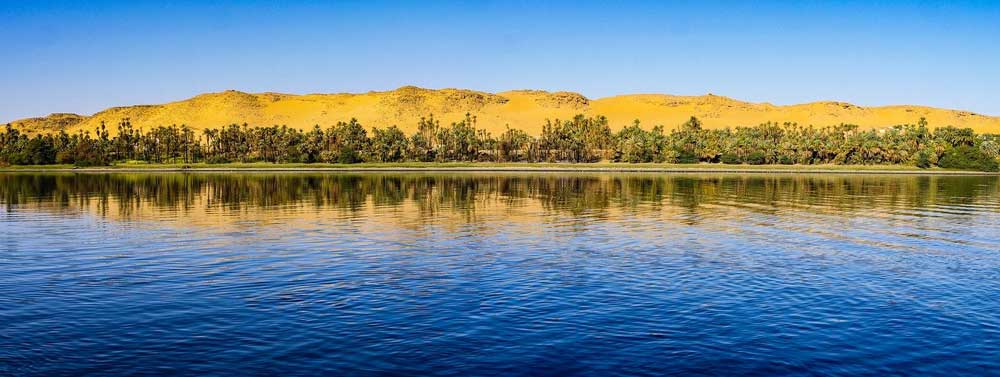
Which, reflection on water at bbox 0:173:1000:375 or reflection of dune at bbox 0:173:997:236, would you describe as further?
reflection of dune at bbox 0:173:997:236

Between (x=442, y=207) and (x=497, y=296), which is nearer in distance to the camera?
(x=497, y=296)

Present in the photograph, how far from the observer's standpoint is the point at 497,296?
89.4ft

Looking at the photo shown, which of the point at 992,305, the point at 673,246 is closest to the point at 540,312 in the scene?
the point at 992,305

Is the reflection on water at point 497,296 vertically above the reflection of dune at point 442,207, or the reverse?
the reflection of dune at point 442,207

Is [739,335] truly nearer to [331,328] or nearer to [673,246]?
[331,328]

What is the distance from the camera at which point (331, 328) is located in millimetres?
22516

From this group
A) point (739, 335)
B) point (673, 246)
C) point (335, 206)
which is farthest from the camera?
point (335, 206)

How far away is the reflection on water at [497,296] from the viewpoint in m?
19.9

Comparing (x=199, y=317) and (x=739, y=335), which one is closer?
(x=739, y=335)

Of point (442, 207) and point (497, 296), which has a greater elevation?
point (442, 207)

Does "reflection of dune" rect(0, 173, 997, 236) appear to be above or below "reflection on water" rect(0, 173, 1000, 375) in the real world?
above

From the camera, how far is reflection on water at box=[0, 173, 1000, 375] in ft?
65.3

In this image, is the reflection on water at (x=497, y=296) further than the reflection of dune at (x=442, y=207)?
No

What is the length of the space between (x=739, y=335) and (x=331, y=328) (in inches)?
411
